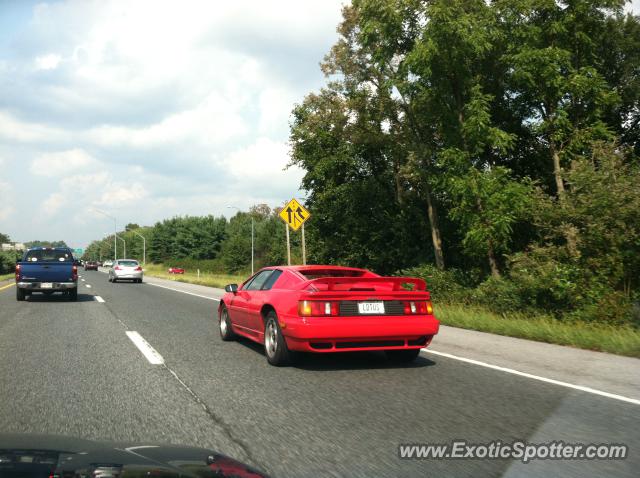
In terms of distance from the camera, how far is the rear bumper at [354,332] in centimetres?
648

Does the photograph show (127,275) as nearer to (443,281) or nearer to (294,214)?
(294,214)

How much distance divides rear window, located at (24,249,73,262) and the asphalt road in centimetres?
1282

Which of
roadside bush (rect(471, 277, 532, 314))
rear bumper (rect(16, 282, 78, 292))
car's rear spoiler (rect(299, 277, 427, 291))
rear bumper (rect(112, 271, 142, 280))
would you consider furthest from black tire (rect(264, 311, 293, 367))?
rear bumper (rect(112, 271, 142, 280))

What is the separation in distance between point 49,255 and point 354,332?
17.8m

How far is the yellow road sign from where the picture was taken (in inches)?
797

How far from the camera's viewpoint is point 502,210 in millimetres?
18578

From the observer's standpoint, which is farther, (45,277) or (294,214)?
(294,214)

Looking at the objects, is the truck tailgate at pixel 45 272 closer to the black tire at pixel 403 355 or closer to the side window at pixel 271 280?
the side window at pixel 271 280

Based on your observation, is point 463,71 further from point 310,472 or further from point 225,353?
point 310,472

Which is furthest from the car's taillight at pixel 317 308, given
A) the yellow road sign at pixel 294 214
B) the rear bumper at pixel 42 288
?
the rear bumper at pixel 42 288

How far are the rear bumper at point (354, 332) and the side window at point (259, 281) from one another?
5.55 ft

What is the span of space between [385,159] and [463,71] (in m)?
12.5

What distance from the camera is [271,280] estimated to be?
8.06m

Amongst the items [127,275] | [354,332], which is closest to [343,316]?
[354,332]
